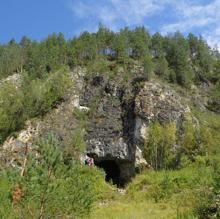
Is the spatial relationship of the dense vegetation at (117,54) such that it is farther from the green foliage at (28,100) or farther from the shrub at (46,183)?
the shrub at (46,183)

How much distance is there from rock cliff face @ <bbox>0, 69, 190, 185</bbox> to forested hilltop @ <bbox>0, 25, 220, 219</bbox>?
0.09 meters

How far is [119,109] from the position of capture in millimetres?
40781

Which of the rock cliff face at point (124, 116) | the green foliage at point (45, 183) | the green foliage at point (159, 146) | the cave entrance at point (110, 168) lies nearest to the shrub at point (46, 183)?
the green foliage at point (45, 183)

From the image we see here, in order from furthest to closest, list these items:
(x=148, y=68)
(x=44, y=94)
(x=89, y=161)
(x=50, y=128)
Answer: (x=148, y=68) < (x=44, y=94) < (x=50, y=128) < (x=89, y=161)

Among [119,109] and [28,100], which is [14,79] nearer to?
[28,100]

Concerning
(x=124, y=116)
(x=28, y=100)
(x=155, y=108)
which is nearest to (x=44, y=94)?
(x=28, y=100)

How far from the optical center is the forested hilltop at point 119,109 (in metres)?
32.1

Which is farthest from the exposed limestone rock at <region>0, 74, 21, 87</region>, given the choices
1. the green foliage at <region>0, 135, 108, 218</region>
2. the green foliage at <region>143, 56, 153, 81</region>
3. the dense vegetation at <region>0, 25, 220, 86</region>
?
the green foliage at <region>0, 135, 108, 218</region>

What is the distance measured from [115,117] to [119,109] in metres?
1.07

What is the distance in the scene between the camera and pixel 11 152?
3684 centimetres

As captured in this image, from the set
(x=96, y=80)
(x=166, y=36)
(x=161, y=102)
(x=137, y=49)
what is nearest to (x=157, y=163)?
(x=161, y=102)

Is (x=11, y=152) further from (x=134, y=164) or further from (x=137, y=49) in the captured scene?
(x=137, y=49)

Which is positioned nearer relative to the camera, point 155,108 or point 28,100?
point 155,108

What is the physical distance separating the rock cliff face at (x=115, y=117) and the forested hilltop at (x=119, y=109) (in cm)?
9
